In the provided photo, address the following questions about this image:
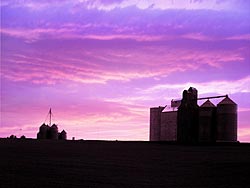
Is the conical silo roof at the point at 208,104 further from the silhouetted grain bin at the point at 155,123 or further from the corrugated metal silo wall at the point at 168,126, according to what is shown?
the silhouetted grain bin at the point at 155,123

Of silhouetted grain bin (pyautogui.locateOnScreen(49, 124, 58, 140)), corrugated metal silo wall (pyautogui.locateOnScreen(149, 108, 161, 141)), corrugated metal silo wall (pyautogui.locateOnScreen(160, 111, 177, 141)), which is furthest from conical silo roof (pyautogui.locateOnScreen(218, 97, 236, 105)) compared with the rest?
silhouetted grain bin (pyautogui.locateOnScreen(49, 124, 58, 140))

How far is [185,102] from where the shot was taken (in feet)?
95.1

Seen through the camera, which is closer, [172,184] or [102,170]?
[172,184]

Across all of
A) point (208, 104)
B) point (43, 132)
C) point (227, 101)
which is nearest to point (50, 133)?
point (43, 132)

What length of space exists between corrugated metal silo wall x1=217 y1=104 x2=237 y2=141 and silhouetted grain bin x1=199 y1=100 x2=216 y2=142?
0.40 m

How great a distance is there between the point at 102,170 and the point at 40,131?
47.1 m

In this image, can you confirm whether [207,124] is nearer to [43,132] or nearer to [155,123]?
[155,123]

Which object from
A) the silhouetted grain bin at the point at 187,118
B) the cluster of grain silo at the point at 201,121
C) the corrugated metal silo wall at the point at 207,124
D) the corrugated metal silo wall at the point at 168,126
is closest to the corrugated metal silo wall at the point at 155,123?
the corrugated metal silo wall at the point at 168,126

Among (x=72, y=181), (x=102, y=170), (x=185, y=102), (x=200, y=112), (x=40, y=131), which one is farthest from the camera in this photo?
(x=40, y=131)

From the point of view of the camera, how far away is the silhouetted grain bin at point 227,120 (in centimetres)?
3134

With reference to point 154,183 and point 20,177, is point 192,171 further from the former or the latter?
point 20,177

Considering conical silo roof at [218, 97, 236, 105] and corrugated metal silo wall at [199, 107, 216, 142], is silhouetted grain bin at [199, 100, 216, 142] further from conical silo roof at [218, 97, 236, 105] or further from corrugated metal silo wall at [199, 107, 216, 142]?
conical silo roof at [218, 97, 236, 105]

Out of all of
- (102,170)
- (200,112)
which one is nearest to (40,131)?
(200,112)

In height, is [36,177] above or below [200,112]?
below
